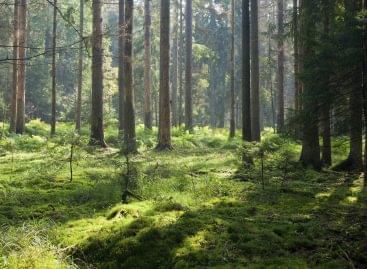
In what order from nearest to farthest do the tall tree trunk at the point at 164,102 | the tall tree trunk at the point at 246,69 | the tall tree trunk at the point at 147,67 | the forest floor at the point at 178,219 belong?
the forest floor at the point at 178,219 → the tall tree trunk at the point at 246,69 → the tall tree trunk at the point at 164,102 → the tall tree trunk at the point at 147,67

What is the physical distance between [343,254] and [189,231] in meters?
1.95

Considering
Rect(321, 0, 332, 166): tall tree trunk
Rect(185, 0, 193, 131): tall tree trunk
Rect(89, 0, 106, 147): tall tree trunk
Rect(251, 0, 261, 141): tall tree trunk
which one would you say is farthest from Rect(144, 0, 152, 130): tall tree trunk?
Rect(321, 0, 332, 166): tall tree trunk

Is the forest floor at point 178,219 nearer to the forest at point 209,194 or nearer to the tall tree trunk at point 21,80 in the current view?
the forest at point 209,194

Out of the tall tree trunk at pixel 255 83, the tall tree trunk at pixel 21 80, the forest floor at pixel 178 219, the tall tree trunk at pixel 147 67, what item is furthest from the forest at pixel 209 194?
the tall tree trunk at pixel 147 67

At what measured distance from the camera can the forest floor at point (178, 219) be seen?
518 centimetres

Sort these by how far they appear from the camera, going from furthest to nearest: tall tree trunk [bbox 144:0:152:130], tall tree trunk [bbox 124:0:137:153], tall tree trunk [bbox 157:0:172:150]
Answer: tall tree trunk [bbox 144:0:152:130], tall tree trunk [bbox 157:0:172:150], tall tree trunk [bbox 124:0:137:153]

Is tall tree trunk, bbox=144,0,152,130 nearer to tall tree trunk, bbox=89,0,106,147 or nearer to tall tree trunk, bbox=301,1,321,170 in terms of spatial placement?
tall tree trunk, bbox=89,0,106,147

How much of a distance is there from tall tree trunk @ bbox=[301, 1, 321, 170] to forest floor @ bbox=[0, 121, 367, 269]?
1.12m

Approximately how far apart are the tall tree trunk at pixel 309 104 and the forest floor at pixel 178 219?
1119 mm

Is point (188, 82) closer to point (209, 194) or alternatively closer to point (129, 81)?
point (129, 81)

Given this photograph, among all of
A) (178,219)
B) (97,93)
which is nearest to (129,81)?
(97,93)

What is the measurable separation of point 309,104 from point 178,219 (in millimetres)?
4542

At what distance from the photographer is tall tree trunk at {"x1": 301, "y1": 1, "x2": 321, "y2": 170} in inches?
373

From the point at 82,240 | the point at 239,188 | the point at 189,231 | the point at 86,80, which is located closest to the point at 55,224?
the point at 82,240
